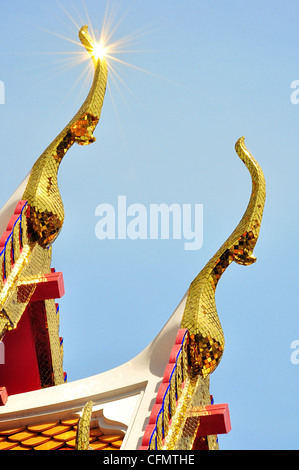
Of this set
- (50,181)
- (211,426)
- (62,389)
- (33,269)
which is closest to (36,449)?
(62,389)

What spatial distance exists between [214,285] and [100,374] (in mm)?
1594

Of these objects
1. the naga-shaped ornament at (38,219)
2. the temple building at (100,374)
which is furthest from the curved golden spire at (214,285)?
the naga-shaped ornament at (38,219)

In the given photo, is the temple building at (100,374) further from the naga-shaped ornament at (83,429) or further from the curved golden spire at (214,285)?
the naga-shaped ornament at (83,429)

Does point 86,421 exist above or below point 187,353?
below

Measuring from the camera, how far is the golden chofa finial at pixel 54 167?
1051cm

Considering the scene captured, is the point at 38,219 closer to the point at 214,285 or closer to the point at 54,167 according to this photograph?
the point at 54,167

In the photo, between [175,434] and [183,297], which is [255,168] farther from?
[175,434]

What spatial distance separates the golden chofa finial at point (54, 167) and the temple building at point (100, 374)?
14 millimetres

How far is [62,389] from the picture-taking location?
9758 millimetres

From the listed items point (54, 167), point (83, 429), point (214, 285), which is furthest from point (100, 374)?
point (83, 429)

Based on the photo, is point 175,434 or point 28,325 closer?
point 175,434
